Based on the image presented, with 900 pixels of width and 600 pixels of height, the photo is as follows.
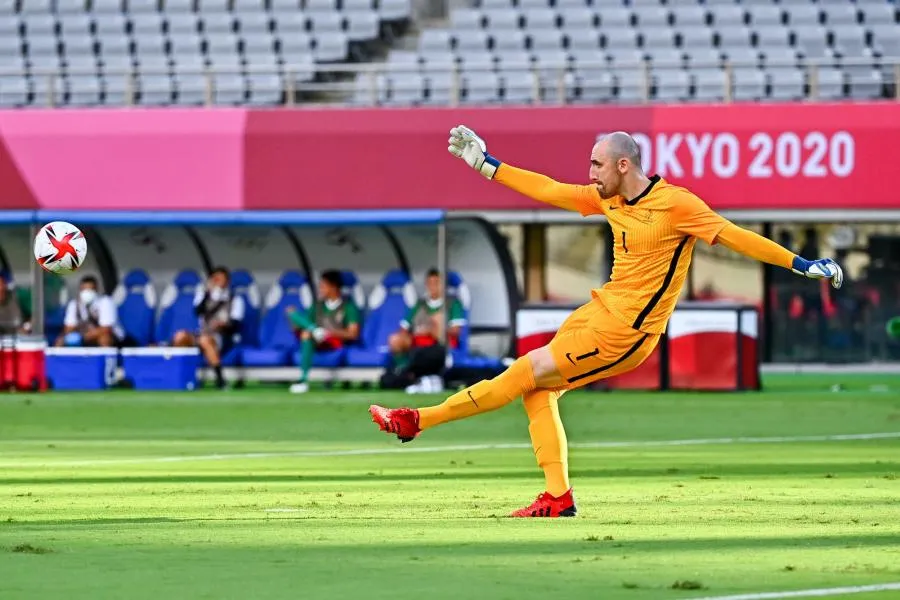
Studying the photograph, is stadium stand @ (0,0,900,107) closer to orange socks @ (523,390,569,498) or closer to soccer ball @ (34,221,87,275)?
soccer ball @ (34,221,87,275)

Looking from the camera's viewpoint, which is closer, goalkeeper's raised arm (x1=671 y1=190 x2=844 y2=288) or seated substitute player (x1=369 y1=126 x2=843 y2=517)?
goalkeeper's raised arm (x1=671 y1=190 x2=844 y2=288)

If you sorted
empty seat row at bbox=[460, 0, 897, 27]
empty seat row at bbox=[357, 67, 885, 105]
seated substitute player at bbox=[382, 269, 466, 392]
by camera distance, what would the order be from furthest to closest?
empty seat row at bbox=[460, 0, 897, 27] < empty seat row at bbox=[357, 67, 885, 105] < seated substitute player at bbox=[382, 269, 466, 392]

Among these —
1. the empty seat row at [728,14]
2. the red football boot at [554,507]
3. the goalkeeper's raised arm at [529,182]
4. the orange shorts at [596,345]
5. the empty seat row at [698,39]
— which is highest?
the empty seat row at [728,14]

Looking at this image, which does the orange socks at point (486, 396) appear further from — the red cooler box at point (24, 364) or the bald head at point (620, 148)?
the red cooler box at point (24, 364)

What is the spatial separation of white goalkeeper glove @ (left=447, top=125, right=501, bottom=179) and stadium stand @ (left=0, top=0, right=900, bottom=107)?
1776 centimetres

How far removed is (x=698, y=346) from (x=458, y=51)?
8.49 meters

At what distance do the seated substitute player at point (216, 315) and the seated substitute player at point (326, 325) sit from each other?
861 mm

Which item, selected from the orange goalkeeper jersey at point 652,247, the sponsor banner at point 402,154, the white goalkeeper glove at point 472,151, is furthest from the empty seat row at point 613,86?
the orange goalkeeper jersey at point 652,247

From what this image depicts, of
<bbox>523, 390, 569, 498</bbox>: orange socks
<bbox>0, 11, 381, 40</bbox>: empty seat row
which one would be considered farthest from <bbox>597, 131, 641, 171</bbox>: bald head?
<bbox>0, 11, 381, 40</bbox>: empty seat row

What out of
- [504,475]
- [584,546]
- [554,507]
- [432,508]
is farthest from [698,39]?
[584,546]

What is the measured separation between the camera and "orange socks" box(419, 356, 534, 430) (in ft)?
32.6

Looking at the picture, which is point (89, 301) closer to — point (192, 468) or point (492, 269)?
point (492, 269)

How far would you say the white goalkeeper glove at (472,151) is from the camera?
10.5 m

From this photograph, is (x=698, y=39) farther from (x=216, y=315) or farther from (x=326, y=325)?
(x=216, y=315)
